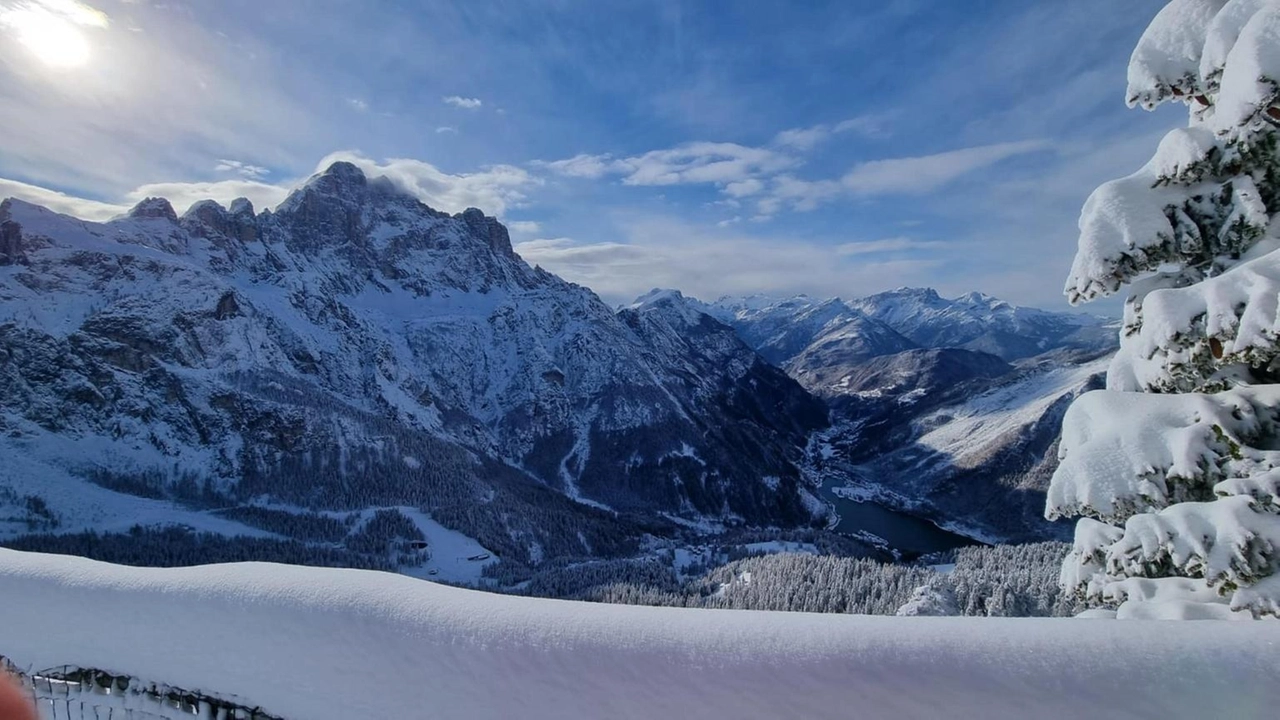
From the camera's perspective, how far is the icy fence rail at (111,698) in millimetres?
6352

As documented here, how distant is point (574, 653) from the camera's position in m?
5.40

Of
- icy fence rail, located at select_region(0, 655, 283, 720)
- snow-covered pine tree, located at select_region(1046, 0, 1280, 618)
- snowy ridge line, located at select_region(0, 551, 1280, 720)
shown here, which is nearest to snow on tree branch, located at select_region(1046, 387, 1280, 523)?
snow-covered pine tree, located at select_region(1046, 0, 1280, 618)

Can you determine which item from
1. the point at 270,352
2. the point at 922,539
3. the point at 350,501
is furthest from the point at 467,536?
the point at 922,539

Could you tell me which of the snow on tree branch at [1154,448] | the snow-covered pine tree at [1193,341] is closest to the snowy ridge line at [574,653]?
the snow-covered pine tree at [1193,341]

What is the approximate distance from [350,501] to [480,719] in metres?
157

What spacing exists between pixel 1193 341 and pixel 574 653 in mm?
6507

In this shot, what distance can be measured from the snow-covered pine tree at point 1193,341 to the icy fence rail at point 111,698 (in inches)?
357

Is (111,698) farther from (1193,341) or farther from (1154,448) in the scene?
(1193,341)

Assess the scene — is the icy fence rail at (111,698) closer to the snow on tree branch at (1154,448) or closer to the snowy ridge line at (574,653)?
the snowy ridge line at (574,653)

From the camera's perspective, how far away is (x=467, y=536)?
5207 inches

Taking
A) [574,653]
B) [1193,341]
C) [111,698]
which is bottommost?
[111,698]

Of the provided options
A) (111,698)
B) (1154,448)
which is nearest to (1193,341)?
(1154,448)

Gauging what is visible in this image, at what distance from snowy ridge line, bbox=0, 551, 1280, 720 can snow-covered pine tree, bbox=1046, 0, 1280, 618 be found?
4.22ft

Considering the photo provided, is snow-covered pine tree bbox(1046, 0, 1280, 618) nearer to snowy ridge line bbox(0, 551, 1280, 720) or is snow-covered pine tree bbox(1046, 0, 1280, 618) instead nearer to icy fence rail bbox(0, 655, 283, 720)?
snowy ridge line bbox(0, 551, 1280, 720)
